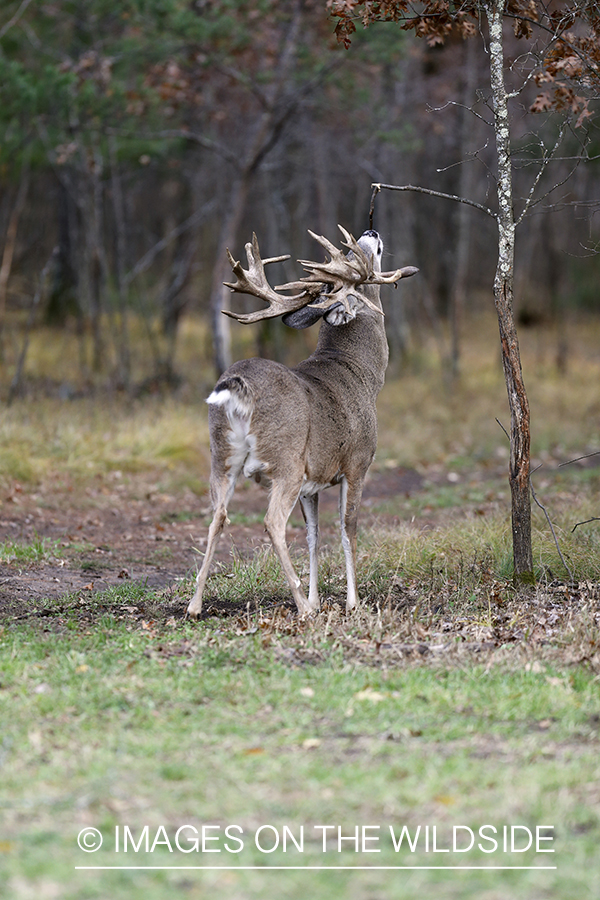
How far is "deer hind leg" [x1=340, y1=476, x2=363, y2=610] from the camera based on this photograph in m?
6.95

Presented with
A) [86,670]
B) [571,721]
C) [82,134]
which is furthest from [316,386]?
[82,134]

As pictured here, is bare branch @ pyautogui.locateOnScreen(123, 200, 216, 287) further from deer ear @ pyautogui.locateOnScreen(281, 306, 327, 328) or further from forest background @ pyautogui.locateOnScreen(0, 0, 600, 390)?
deer ear @ pyautogui.locateOnScreen(281, 306, 327, 328)

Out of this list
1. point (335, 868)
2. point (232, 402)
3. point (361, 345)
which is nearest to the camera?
point (335, 868)

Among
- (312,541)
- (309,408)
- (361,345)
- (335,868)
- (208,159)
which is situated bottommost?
(335,868)

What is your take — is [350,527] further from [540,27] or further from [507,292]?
[540,27]

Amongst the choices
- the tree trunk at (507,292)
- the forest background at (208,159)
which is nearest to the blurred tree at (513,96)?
the tree trunk at (507,292)

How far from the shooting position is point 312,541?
7.16 m

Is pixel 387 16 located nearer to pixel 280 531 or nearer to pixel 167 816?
pixel 280 531

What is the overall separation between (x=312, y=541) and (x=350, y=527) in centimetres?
30

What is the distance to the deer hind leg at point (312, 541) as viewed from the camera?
7.04 meters

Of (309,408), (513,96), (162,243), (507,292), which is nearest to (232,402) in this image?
(309,408)

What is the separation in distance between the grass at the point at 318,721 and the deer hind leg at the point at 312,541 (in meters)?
0.17

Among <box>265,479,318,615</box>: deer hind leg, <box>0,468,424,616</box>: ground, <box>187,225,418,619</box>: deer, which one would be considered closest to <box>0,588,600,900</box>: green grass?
<box>265,479,318,615</box>: deer hind leg

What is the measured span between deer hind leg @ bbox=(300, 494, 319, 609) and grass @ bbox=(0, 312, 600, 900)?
0.17 m
